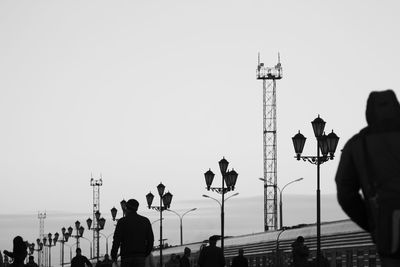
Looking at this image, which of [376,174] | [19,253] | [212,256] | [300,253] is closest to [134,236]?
[19,253]

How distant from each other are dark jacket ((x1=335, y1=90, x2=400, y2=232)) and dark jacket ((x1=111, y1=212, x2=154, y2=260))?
994 centimetres

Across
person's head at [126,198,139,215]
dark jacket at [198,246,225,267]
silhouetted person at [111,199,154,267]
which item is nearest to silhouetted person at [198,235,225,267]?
dark jacket at [198,246,225,267]

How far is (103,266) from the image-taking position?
2772 cm

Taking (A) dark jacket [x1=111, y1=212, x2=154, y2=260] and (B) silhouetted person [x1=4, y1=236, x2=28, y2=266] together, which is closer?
(B) silhouetted person [x1=4, y1=236, x2=28, y2=266]

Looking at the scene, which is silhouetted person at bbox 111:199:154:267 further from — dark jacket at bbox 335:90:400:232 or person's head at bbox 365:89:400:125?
person's head at bbox 365:89:400:125

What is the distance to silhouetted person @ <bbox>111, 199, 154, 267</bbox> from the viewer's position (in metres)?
16.8

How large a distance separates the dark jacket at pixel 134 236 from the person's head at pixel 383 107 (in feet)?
33.3

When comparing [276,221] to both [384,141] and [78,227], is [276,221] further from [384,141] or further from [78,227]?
[384,141]

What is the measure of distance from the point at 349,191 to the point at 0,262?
765 cm

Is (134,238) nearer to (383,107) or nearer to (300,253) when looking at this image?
(300,253)

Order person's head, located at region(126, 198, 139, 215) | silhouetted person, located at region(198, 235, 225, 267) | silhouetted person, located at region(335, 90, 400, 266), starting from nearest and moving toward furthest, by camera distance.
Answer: silhouetted person, located at region(335, 90, 400, 266) < person's head, located at region(126, 198, 139, 215) < silhouetted person, located at region(198, 235, 225, 267)

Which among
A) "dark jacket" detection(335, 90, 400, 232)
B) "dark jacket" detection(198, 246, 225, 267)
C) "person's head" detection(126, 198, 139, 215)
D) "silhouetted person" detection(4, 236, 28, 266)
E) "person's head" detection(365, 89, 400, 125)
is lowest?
"dark jacket" detection(198, 246, 225, 267)

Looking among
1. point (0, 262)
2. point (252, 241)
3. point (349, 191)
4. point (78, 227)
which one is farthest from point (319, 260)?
point (78, 227)

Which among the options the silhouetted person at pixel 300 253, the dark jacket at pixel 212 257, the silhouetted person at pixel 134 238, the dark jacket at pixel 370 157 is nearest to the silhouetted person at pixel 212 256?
the dark jacket at pixel 212 257
